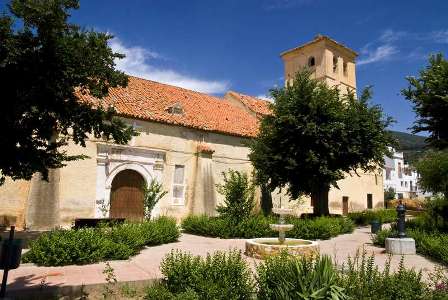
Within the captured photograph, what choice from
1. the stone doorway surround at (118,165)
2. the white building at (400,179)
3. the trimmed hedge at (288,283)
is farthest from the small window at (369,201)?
the white building at (400,179)

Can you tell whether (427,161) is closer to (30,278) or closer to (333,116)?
(333,116)

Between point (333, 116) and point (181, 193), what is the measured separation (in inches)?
369

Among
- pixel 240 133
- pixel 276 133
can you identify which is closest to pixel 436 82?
pixel 276 133

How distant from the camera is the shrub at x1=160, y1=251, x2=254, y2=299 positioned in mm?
6074

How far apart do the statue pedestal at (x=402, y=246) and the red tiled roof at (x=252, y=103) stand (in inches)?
660

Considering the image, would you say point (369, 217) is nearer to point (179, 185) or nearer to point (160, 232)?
point (179, 185)

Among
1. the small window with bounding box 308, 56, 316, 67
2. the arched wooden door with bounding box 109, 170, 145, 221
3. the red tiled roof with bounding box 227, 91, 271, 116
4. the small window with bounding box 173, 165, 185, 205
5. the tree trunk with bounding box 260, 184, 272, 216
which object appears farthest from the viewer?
the small window with bounding box 308, 56, 316, 67

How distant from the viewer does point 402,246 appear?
12.3 meters

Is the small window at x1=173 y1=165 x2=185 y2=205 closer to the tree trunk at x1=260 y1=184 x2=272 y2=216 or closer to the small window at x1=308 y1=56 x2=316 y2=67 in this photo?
the tree trunk at x1=260 y1=184 x2=272 y2=216

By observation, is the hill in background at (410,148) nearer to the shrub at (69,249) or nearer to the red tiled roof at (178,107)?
the red tiled roof at (178,107)

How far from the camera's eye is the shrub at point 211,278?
6074 millimetres

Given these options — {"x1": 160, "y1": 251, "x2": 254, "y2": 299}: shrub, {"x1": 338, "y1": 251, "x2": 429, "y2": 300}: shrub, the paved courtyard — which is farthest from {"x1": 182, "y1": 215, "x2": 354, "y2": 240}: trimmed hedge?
{"x1": 338, "y1": 251, "x2": 429, "y2": 300}: shrub

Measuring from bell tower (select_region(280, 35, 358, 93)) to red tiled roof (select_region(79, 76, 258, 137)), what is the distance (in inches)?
261

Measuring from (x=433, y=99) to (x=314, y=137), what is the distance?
17.9 ft
